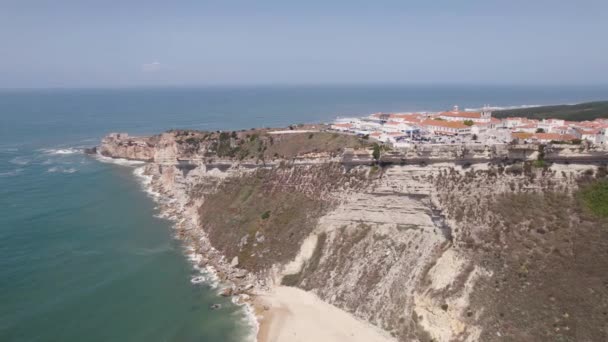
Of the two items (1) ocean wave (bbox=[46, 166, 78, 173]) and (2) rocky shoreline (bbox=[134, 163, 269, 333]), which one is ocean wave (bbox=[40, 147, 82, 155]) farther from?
(2) rocky shoreline (bbox=[134, 163, 269, 333])

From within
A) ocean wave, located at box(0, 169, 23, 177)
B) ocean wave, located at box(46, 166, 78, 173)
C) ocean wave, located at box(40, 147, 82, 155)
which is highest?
ocean wave, located at box(40, 147, 82, 155)

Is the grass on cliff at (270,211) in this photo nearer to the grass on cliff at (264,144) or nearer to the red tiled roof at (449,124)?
the grass on cliff at (264,144)

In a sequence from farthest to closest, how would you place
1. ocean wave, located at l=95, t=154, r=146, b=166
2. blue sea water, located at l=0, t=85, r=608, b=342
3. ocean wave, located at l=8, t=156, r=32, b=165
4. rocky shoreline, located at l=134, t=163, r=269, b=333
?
1. ocean wave, located at l=95, t=154, r=146, b=166
2. ocean wave, located at l=8, t=156, r=32, b=165
3. rocky shoreline, located at l=134, t=163, r=269, b=333
4. blue sea water, located at l=0, t=85, r=608, b=342

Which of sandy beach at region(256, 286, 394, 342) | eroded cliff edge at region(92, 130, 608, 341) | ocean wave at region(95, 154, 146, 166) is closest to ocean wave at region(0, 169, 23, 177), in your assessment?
ocean wave at region(95, 154, 146, 166)

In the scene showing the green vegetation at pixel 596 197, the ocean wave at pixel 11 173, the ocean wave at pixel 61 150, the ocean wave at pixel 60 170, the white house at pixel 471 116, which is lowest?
the ocean wave at pixel 11 173

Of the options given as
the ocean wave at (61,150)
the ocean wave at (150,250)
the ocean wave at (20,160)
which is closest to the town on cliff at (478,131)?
the ocean wave at (150,250)

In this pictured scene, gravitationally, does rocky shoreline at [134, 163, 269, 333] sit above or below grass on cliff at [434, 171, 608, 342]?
below

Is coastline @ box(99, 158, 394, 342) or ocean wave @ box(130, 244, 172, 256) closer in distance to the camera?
coastline @ box(99, 158, 394, 342)
